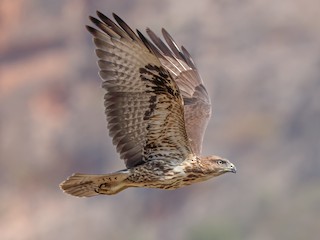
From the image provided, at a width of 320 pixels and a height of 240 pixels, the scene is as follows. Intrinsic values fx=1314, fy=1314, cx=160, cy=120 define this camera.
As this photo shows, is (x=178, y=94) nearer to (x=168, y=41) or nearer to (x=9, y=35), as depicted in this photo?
(x=168, y=41)

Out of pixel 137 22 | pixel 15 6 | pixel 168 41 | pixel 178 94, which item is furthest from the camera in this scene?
pixel 15 6

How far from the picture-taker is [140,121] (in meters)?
10.1

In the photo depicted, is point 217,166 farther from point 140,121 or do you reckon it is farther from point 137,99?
point 137,99

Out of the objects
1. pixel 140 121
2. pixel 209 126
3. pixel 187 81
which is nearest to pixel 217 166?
pixel 140 121

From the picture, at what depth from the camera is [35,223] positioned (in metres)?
26.4

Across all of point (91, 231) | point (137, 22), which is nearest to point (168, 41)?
point (91, 231)

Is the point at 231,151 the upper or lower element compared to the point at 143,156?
upper

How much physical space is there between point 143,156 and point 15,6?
73.6 ft

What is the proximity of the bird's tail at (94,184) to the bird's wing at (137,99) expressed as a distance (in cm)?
16

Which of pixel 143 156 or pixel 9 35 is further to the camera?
pixel 9 35

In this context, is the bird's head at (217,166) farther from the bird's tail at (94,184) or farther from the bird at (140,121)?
the bird's tail at (94,184)

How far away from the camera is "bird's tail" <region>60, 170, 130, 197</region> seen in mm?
10242

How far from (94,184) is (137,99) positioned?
2.69ft

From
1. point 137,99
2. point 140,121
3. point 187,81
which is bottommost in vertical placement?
point 140,121
